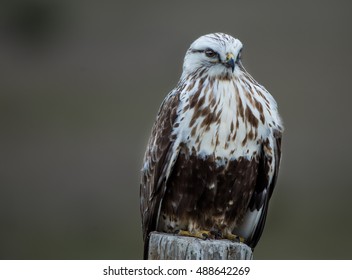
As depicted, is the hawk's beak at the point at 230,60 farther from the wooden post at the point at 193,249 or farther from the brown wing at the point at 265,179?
the wooden post at the point at 193,249

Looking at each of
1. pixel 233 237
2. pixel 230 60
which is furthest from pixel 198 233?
pixel 230 60

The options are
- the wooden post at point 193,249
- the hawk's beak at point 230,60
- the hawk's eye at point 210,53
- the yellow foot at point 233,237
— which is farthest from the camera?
the yellow foot at point 233,237

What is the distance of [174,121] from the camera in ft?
24.0

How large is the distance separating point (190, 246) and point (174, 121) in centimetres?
100

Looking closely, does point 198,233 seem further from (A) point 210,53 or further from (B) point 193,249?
(A) point 210,53

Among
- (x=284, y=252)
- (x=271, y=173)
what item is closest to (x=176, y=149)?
(x=271, y=173)

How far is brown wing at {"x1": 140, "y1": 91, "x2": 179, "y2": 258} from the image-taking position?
734 centimetres

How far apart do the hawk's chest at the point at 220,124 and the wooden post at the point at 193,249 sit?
73 centimetres

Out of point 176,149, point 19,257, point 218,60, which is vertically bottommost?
point 19,257

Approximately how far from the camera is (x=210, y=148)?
7.26 meters

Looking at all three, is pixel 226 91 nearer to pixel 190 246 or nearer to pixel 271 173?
pixel 271 173

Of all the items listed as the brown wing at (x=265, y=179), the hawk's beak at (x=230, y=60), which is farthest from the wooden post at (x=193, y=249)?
the hawk's beak at (x=230, y=60)

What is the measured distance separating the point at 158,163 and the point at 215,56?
0.77m

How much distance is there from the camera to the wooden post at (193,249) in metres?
6.62
